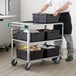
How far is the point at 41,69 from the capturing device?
150 inches

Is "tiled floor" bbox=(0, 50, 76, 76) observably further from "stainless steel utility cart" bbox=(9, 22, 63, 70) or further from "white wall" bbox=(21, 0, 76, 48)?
"white wall" bbox=(21, 0, 76, 48)

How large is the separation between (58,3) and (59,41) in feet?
2.31

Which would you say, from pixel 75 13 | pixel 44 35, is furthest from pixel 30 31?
pixel 75 13

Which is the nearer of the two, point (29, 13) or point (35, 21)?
point (35, 21)

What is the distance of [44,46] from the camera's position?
423cm

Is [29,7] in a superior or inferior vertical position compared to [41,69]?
Result: superior

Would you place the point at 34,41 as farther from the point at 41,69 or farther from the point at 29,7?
the point at 29,7

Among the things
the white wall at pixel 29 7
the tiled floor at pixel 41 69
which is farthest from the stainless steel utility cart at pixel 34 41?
the white wall at pixel 29 7

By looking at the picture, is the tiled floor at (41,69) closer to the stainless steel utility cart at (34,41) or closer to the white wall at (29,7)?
the stainless steel utility cart at (34,41)

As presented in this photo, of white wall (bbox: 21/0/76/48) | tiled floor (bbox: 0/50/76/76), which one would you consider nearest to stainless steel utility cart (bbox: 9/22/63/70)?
tiled floor (bbox: 0/50/76/76)

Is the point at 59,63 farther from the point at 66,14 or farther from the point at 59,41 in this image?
the point at 66,14

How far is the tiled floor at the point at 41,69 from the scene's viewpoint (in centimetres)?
357

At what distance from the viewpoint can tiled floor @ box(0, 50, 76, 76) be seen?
3.57 meters

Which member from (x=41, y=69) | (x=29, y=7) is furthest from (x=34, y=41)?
(x=29, y=7)
